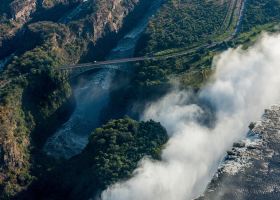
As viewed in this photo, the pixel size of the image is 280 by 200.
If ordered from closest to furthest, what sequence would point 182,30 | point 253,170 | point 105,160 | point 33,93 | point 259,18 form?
point 253,170 → point 105,160 → point 33,93 → point 182,30 → point 259,18

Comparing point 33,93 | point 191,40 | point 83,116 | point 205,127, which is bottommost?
point 83,116

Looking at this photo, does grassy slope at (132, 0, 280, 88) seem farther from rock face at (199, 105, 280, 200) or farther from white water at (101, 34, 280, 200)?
rock face at (199, 105, 280, 200)

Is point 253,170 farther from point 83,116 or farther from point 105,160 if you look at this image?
point 83,116

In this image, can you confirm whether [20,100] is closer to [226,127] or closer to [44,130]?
[44,130]

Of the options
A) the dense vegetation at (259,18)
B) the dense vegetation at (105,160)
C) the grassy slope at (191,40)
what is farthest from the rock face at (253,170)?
the dense vegetation at (259,18)

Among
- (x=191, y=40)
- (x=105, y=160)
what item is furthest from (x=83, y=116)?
(x=191, y=40)

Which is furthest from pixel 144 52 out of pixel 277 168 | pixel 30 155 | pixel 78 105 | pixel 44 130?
pixel 277 168
